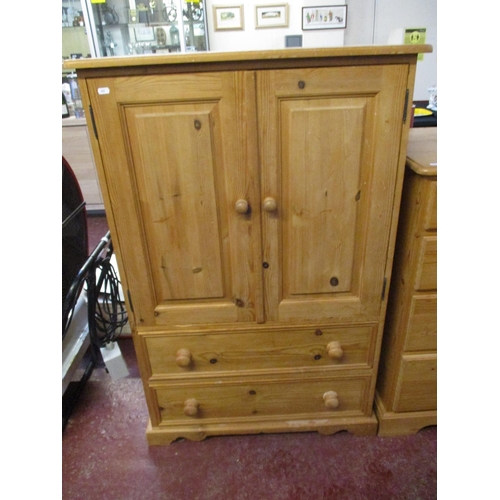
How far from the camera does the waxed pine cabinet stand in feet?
2.74

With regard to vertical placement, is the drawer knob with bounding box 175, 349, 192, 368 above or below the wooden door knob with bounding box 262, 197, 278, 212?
below

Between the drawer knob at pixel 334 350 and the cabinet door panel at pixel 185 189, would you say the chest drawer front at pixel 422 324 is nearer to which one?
the drawer knob at pixel 334 350

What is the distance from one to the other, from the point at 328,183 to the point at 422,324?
53 cm

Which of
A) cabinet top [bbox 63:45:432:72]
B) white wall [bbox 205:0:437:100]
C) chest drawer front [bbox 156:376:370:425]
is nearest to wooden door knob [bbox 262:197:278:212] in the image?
cabinet top [bbox 63:45:432:72]

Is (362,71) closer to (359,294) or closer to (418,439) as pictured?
(359,294)

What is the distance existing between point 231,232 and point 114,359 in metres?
0.88

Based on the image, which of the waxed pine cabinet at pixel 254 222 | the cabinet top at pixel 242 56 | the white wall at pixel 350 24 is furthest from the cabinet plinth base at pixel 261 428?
the white wall at pixel 350 24

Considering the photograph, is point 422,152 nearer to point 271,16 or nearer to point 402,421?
point 402,421

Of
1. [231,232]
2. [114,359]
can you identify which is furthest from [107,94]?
[114,359]

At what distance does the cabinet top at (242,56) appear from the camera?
800 millimetres

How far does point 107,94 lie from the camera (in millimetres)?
840

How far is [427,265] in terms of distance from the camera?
3.31 ft

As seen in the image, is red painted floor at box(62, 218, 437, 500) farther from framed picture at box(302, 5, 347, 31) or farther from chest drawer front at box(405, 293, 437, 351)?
framed picture at box(302, 5, 347, 31)

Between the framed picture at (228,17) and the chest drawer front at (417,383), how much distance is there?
319 centimetres
